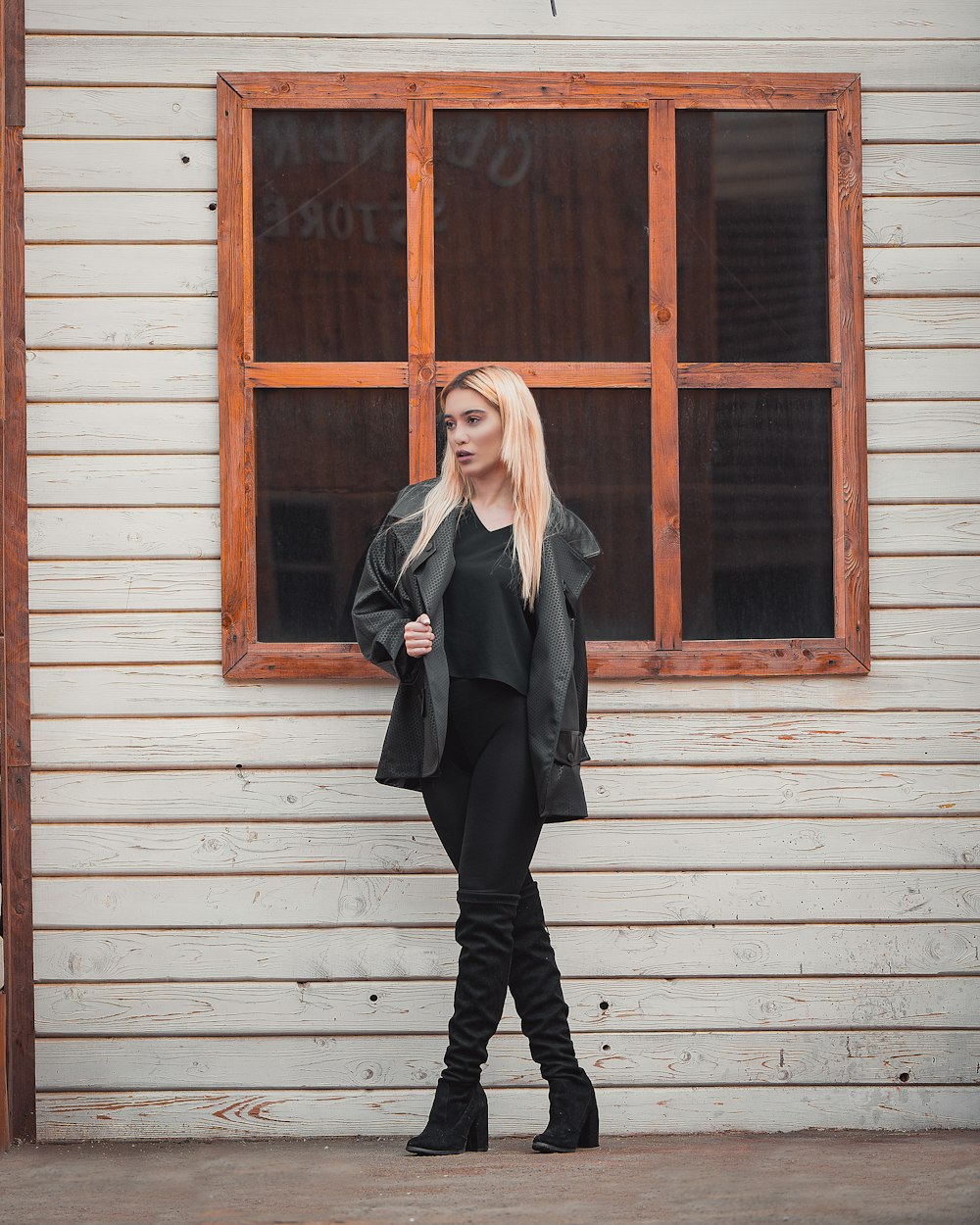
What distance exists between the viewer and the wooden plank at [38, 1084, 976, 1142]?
3.49m

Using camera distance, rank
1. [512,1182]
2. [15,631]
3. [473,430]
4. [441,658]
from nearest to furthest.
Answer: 1. [512,1182]
2. [441,658]
3. [473,430]
4. [15,631]

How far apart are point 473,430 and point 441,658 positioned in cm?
55

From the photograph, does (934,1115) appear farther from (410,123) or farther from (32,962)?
(410,123)

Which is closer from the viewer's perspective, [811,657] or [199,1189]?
[199,1189]

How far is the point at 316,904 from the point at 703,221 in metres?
2.12

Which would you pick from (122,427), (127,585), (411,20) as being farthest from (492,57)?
(127,585)

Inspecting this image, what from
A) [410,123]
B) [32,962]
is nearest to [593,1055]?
[32,962]

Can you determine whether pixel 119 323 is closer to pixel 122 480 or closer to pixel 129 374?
pixel 129 374

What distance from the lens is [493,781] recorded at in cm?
307

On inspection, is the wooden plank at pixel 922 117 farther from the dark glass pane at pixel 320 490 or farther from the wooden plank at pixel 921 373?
the dark glass pane at pixel 320 490

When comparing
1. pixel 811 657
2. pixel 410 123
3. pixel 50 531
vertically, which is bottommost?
pixel 811 657

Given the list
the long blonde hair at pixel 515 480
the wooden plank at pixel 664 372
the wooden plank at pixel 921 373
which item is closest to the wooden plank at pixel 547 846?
the wooden plank at pixel 664 372

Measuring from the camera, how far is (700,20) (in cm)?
357

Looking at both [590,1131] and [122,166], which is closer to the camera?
[590,1131]
